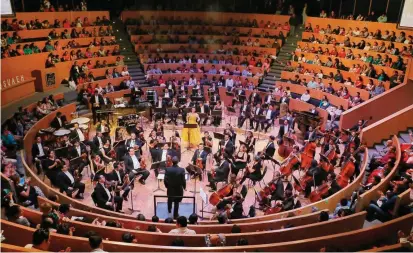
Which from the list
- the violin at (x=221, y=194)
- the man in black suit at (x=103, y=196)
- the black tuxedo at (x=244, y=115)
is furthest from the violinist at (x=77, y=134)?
the black tuxedo at (x=244, y=115)

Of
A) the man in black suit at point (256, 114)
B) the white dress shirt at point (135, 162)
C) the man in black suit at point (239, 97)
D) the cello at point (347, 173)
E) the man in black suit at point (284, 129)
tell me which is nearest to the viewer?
A: the cello at point (347, 173)

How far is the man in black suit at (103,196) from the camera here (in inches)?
375

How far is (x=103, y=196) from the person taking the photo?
9656 mm

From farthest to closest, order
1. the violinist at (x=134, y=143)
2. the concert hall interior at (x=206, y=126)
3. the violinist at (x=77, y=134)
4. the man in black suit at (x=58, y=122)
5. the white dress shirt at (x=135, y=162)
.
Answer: the man in black suit at (x=58, y=122)
the violinist at (x=77, y=134)
the violinist at (x=134, y=143)
the white dress shirt at (x=135, y=162)
the concert hall interior at (x=206, y=126)

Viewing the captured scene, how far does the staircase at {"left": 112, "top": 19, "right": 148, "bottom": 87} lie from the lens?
68.9 feet

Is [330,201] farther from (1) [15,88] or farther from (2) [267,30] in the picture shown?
(2) [267,30]

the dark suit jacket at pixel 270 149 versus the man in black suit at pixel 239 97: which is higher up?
the man in black suit at pixel 239 97

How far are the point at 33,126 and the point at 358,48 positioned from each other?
14946mm

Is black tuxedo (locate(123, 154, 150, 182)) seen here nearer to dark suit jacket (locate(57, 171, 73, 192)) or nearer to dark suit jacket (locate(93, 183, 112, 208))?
dark suit jacket (locate(93, 183, 112, 208))

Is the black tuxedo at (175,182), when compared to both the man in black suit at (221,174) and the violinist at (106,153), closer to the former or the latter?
the man in black suit at (221,174)

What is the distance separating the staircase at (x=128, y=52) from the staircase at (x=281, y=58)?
658 cm

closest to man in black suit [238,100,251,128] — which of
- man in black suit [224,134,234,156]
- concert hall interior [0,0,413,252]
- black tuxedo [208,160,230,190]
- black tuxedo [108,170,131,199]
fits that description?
concert hall interior [0,0,413,252]

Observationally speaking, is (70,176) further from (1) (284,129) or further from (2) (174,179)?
(1) (284,129)

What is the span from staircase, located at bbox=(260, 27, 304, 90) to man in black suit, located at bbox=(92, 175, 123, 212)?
12.3 m
